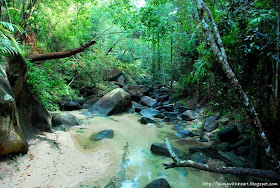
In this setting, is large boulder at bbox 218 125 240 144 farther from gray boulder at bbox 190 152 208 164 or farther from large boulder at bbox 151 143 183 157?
large boulder at bbox 151 143 183 157

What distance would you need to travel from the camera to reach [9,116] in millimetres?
3754

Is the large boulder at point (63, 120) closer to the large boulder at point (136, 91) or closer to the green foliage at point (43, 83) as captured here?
the green foliage at point (43, 83)

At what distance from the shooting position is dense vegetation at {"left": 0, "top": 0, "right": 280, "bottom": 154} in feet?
11.9

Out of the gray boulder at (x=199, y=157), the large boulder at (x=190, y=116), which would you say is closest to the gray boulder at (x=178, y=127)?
the large boulder at (x=190, y=116)

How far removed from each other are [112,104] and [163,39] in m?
4.72

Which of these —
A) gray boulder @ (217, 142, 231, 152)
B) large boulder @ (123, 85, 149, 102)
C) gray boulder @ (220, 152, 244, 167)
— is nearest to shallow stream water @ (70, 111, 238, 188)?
gray boulder @ (220, 152, 244, 167)

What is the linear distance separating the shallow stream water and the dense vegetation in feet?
5.43

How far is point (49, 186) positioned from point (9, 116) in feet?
5.13

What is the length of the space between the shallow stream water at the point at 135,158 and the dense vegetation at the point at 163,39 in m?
1.65

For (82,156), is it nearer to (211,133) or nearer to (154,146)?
(154,146)

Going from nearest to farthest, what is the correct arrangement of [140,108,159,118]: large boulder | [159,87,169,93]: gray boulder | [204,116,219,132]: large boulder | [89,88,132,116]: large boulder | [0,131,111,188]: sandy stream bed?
[0,131,111,188]: sandy stream bed, [204,116,219,132]: large boulder, [89,88,132,116]: large boulder, [140,108,159,118]: large boulder, [159,87,169,93]: gray boulder

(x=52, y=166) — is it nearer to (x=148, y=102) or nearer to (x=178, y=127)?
(x=178, y=127)

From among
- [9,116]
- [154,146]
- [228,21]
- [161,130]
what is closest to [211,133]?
[161,130]

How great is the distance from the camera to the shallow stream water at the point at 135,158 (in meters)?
4.19
